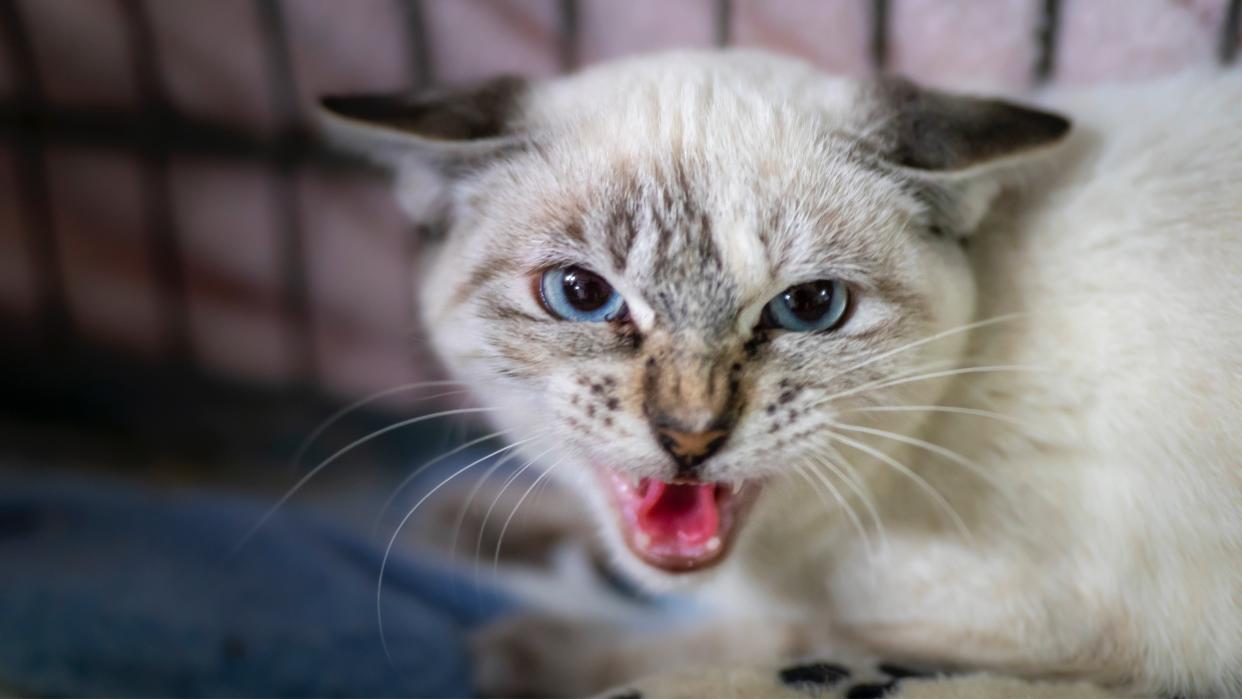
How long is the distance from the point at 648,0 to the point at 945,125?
0.85m

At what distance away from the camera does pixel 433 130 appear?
1.35m

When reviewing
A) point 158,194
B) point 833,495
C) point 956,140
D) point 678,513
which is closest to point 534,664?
point 678,513

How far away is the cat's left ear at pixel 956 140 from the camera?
1270mm

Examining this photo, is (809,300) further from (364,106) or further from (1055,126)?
(364,106)

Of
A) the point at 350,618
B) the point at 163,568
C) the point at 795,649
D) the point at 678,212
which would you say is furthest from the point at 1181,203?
the point at 163,568

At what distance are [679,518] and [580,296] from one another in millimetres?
313

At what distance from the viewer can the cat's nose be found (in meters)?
1.16

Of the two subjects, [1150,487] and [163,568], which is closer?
[1150,487]

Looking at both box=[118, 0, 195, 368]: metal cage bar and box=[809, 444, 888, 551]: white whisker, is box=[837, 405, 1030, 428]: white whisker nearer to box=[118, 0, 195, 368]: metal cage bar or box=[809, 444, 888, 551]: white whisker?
box=[809, 444, 888, 551]: white whisker

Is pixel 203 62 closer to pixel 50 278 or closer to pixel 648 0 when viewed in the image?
pixel 50 278

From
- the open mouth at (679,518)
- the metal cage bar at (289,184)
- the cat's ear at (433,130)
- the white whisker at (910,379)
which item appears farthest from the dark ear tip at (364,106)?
the metal cage bar at (289,184)

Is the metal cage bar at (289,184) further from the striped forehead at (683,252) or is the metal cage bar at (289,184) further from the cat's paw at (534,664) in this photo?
the striped forehead at (683,252)

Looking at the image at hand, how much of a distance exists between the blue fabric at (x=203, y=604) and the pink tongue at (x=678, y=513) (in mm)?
555

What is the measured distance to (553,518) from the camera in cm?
208
